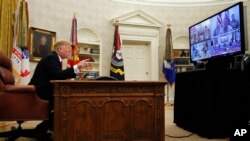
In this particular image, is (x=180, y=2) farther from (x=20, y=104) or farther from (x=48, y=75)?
(x=20, y=104)

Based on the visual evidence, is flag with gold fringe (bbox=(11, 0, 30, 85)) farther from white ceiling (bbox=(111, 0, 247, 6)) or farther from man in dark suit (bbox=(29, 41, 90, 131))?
white ceiling (bbox=(111, 0, 247, 6))

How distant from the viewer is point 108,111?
2471 mm

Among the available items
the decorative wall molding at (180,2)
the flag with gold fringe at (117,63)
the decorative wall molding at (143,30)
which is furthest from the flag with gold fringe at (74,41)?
the decorative wall molding at (180,2)

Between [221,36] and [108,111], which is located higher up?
[221,36]

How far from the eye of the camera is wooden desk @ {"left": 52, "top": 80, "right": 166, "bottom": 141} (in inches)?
91.5

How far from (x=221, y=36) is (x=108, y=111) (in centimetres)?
261

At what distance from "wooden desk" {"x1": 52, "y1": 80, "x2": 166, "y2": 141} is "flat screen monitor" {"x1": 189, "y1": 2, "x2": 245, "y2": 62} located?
6.02ft

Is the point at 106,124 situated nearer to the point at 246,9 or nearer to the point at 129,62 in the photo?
the point at 129,62

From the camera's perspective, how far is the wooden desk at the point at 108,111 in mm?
2324

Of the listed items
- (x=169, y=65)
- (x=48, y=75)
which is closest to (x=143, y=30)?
(x=169, y=65)

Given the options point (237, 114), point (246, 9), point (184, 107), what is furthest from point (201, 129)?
point (246, 9)

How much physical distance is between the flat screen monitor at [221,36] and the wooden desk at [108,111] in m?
1.84

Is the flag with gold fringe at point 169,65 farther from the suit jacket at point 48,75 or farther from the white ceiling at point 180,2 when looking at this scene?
the suit jacket at point 48,75

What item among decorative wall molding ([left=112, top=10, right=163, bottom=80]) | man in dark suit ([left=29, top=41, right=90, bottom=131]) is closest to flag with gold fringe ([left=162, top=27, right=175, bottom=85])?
decorative wall molding ([left=112, top=10, right=163, bottom=80])
